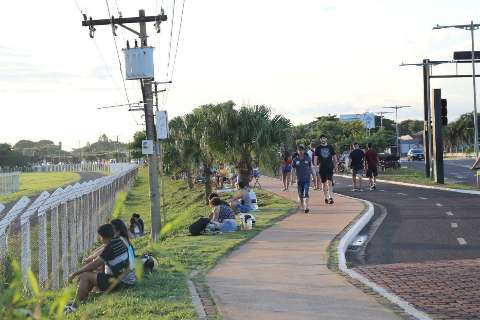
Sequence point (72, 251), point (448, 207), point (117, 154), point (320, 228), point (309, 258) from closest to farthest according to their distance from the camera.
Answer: point (309, 258) < point (72, 251) < point (320, 228) < point (448, 207) < point (117, 154)

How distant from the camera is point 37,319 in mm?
2877

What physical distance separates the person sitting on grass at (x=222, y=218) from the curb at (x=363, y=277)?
2.51 meters

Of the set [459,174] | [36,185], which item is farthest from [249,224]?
[36,185]

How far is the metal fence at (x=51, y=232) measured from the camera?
9.97 metres

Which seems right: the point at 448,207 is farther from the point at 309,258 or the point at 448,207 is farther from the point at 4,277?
the point at 4,277

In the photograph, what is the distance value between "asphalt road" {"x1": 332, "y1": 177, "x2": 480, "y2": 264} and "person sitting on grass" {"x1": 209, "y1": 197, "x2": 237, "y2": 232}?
3.02 metres

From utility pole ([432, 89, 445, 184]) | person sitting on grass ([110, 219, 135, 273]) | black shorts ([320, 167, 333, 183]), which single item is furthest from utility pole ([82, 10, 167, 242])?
utility pole ([432, 89, 445, 184])

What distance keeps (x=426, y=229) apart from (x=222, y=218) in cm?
416

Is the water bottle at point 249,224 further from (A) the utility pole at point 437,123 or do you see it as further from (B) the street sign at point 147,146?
(A) the utility pole at point 437,123

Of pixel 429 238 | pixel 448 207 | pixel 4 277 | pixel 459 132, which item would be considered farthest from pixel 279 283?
pixel 459 132

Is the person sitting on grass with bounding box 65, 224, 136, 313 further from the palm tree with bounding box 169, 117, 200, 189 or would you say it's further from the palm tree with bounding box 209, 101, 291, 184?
the palm tree with bounding box 169, 117, 200, 189

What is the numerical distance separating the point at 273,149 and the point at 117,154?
117876mm

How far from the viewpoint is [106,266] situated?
916 cm

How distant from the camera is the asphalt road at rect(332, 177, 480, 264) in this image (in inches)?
467
